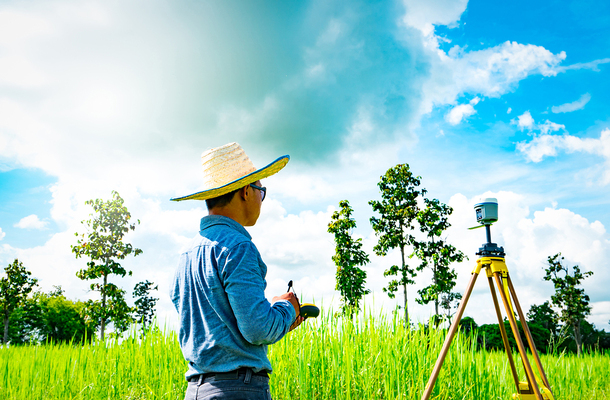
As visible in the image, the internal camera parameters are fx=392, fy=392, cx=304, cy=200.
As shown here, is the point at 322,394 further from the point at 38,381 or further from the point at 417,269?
the point at 417,269

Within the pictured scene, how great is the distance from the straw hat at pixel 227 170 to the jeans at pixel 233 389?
0.90 meters

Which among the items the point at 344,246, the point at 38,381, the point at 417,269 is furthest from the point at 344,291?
the point at 38,381

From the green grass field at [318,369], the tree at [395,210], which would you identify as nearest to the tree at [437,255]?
the tree at [395,210]

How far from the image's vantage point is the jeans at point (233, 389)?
67.9 inches

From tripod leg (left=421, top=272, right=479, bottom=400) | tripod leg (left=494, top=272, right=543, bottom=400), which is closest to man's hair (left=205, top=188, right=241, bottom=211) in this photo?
tripod leg (left=421, top=272, right=479, bottom=400)

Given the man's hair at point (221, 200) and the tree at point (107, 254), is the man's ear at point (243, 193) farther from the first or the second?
the tree at point (107, 254)

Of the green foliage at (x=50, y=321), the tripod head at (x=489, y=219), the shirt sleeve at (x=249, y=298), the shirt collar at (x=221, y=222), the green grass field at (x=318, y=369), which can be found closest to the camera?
the shirt sleeve at (x=249, y=298)

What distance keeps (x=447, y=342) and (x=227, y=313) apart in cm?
190

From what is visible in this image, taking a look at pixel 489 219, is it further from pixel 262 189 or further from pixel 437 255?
pixel 437 255

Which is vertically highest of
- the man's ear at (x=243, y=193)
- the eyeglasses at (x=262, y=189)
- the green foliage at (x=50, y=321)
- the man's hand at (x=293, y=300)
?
the eyeglasses at (x=262, y=189)

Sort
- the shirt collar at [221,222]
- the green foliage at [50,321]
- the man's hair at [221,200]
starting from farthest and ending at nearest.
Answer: the green foliage at [50,321] < the man's hair at [221,200] < the shirt collar at [221,222]

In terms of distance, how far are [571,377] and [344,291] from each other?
7.61m

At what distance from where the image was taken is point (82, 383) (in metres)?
5.56

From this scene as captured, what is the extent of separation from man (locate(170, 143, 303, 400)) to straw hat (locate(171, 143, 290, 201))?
0.58 ft
